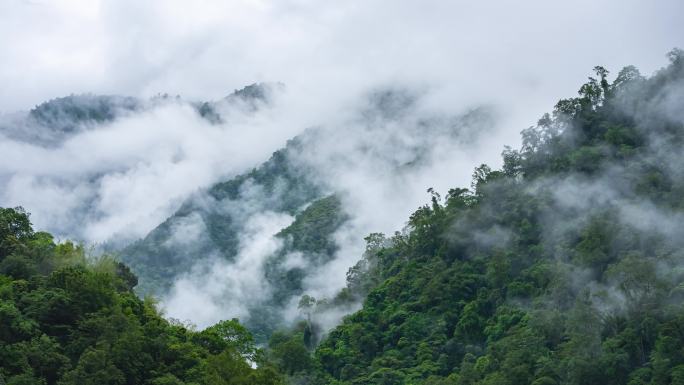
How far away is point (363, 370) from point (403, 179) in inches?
2321

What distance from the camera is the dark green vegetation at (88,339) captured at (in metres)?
26.4

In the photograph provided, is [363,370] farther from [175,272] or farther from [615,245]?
[175,272]

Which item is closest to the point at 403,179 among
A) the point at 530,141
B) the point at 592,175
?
the point at 530,141

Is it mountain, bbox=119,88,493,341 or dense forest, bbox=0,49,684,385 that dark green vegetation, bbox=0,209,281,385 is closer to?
dense forest, bbox=0,49,684,385

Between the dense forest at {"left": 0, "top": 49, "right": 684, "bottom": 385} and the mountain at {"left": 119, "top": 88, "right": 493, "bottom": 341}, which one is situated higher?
the mountain at {"left": 119, "top": 88, "right": 493, "bottom": 341}

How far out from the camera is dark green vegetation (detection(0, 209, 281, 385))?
26.4 meters

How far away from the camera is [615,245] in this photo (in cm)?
4531

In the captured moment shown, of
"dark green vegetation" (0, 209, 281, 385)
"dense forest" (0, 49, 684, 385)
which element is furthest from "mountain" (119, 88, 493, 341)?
"dark green vegetation" (0, 209, 281, 385)

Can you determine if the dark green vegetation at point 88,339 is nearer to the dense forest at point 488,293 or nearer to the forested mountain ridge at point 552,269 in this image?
the dense forest at point 488,293

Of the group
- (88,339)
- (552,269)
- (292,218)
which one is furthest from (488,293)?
(292,218)

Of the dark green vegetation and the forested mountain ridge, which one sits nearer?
the dark green vegetation

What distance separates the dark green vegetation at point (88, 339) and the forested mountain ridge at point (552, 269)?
14.7 meters

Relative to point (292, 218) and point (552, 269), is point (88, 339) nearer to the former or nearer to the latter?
point (552, 269)

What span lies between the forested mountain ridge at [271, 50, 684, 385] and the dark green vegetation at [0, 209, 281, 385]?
1472 centimetres
